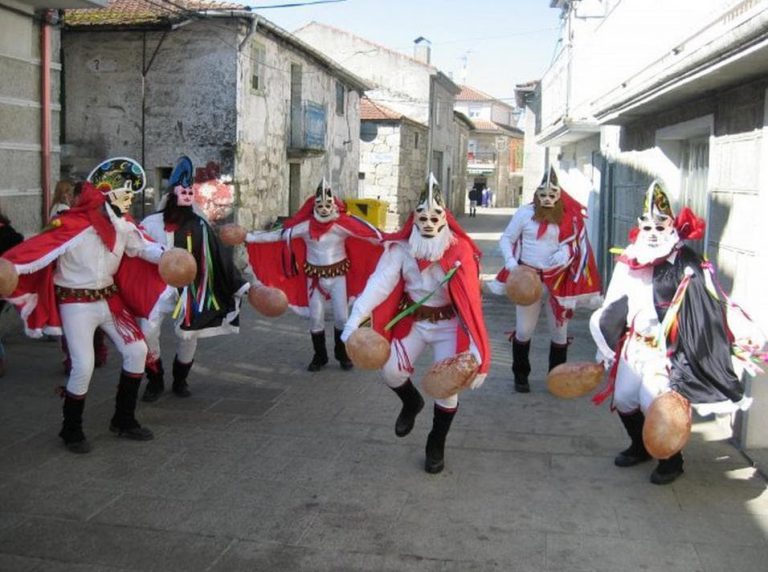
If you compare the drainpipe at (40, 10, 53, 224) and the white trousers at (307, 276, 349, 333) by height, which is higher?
the drainpipe at (40, 10, 53, 224)

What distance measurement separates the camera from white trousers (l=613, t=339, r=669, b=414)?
4930mm

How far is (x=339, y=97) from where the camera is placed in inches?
879

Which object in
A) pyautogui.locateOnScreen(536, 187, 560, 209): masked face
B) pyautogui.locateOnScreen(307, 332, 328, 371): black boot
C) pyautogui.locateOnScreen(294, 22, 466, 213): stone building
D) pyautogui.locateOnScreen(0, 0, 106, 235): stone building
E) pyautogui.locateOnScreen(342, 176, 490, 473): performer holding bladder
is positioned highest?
pyautogui.locateOnScreen(294, 22, 466, 213): stone building

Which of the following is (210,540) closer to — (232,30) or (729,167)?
(729,167)

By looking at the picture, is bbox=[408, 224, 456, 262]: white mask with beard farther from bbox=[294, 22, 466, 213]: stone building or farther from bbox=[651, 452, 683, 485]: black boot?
bbox=[294, 22, 466, 213]: stone building

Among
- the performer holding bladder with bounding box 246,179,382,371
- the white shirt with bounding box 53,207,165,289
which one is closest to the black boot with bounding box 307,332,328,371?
the performer holding bladder with bounding box 246,179,382,371

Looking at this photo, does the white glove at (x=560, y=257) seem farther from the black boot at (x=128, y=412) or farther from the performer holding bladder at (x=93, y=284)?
the black boot at (x=128, y=412)

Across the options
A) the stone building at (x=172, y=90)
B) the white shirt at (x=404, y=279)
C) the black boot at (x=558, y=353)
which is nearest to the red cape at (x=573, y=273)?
the black boot at (x=558, y=353)

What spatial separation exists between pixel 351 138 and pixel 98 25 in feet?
33.3

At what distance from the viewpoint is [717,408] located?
4766mm

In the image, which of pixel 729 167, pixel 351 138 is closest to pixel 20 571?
pixel 729 167

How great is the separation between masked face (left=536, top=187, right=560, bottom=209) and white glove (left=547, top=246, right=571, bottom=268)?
0.38 metres

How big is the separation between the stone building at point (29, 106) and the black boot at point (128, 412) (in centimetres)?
413

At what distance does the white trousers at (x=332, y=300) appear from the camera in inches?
302
